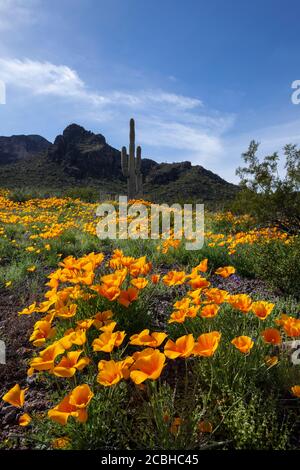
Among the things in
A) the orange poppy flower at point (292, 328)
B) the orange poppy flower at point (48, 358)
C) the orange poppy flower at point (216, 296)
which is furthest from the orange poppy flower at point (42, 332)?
the orange poppy flower at point (292, 328)

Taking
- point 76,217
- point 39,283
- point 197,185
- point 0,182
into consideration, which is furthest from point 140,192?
point 0,182

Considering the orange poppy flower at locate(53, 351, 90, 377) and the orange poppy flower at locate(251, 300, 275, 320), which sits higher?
the orange poppy flower at locate(251, 300, 275, 320)

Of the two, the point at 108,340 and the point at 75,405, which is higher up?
the point at 108,340

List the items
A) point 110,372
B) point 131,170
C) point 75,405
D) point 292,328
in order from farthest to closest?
point 131,170 → point 292,328 → point 110,372 → point 75,405

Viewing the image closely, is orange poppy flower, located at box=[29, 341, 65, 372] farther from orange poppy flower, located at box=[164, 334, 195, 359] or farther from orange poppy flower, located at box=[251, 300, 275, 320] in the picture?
orange poppy flower, located at box=[251, 300, 275, 320]

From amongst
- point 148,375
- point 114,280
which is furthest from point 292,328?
point 114,280

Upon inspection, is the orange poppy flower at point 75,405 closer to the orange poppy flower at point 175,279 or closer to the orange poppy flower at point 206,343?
the orange poppy flower at point 206,343

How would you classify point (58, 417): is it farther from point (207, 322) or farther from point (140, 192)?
point (140, 192)

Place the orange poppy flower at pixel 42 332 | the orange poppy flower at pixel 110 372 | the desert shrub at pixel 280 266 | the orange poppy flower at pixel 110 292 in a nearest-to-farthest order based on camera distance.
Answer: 1. the orange poppy flower at pixel 110 372
2. the orange poppy flower at pixel 42 332
3. the orange poppy flower at pixel 110 292
4. the desert shrub at pixel 280 266

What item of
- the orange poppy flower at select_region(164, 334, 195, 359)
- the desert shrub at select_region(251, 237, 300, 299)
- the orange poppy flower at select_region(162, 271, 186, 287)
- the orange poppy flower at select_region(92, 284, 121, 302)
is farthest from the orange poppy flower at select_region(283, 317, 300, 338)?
the desert shrub at select_region(251, 237, 300, 299)

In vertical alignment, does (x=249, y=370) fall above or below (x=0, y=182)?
below

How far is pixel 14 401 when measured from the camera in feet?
4.42

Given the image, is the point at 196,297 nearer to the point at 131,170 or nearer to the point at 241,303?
the point at 241,303
